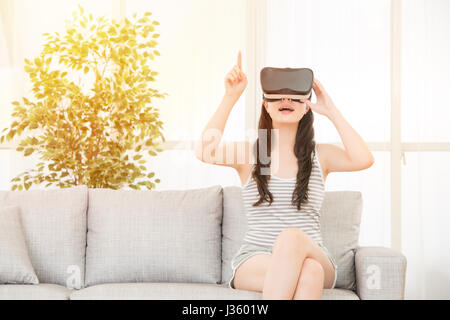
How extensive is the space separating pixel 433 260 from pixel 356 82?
3.92 feet

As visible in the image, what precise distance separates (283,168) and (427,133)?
1722 mm

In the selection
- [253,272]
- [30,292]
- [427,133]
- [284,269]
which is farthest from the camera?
[427,133]

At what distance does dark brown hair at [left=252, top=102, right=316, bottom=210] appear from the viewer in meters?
2.50

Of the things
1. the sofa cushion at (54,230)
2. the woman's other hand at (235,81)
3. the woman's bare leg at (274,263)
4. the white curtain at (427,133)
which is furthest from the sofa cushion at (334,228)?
the white curtain at (427,133)

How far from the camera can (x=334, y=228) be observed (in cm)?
270

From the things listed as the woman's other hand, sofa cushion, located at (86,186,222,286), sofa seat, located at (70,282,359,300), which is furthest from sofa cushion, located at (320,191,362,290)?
the woman's other hand

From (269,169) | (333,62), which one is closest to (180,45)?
(333,62)

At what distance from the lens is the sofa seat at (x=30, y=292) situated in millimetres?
2441

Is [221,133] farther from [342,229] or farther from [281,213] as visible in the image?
[342,229]

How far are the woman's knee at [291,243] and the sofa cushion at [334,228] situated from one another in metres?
0.52

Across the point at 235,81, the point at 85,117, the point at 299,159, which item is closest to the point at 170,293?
the point at 299,159

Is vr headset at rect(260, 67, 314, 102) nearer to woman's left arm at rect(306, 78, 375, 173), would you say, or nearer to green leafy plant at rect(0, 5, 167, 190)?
woman's left arm at rect(306, 78, 375, 173)

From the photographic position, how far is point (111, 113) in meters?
3.53
